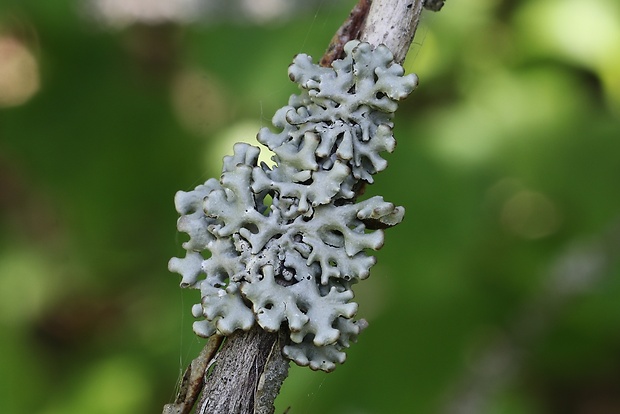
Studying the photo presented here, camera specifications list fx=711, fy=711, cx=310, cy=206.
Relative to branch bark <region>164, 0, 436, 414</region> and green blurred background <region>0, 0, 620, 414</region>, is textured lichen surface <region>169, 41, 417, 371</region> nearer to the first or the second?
branch bark <region>164, 0, 436, 414</region>

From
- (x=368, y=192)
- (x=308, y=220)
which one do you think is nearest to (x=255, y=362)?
(x=308, y=220)

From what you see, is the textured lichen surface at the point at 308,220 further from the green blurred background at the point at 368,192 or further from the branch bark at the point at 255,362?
the green blurred background at the point at 368,192

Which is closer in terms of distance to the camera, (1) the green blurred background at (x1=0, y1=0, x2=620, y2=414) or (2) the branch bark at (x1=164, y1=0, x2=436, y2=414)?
(2) the branch bark at (x1=164, y1=0, x2=436, y2=414)

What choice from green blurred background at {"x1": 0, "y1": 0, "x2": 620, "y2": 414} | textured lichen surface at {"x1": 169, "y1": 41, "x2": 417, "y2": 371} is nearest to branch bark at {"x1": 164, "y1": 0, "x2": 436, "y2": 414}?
textured lichen surface at {"x1": 169, "y1": 41, "x2": 417, "y2": 371}

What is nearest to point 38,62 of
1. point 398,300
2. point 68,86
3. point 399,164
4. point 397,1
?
point 68,86

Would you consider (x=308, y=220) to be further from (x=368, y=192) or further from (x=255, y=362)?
(x=368, y=192)

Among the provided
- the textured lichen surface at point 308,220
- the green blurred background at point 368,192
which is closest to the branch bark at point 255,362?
the textured lichen surface at point 308,220
